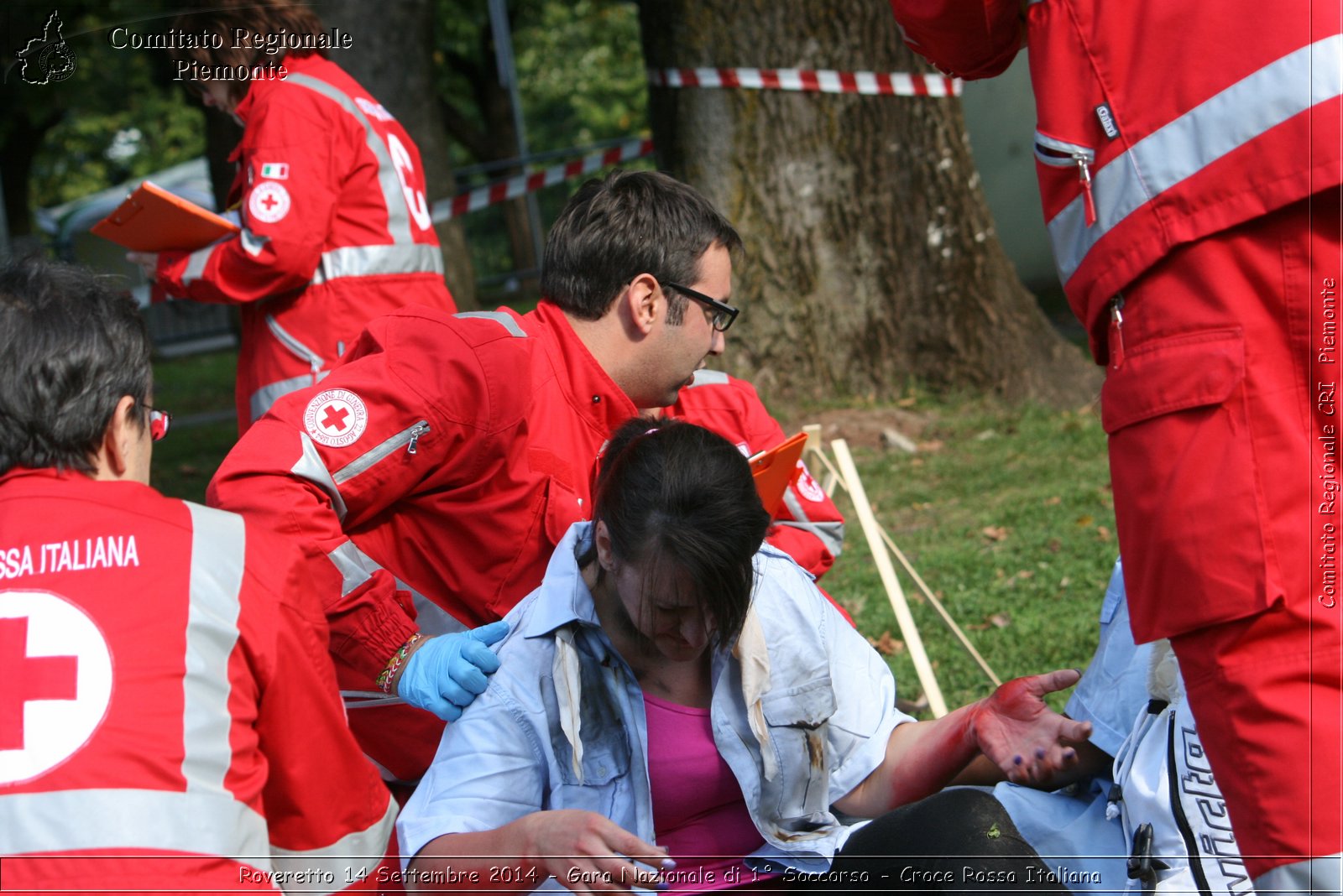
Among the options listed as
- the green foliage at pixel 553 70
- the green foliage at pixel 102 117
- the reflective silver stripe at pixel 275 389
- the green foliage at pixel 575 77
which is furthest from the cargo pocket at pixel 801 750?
the green foliage at pixel 575 77

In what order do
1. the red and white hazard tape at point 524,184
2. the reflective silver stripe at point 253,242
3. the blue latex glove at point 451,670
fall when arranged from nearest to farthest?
the blue latex glove at point 451,670, the reflective silver stripe at point 253,242, the red and white hazard tape at point 524,184

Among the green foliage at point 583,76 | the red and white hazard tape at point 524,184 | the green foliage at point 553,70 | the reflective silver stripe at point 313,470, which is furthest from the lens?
the green foliage at point 583,76

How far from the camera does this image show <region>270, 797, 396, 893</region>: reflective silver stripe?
6.57ft

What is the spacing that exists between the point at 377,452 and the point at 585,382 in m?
0.52

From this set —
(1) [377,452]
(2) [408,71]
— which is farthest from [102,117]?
(1) [377,452]

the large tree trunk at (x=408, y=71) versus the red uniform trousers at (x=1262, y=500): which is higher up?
the large tree trunk at (x=408, y=71)

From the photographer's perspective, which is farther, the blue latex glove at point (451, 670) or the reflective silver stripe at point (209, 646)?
the blue latex glove at point (451, 670)

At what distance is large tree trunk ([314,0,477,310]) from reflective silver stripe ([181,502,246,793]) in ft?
21.7

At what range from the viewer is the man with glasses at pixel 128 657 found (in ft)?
5.48

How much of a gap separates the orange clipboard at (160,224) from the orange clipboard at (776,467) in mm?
1976

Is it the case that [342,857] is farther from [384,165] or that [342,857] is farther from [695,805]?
[384,165]

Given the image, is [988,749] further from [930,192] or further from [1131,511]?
[930,192]

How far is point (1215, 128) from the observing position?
176 centimetres

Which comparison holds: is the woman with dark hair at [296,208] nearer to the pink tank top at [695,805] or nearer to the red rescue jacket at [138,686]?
the pink tank top at [695,805]
